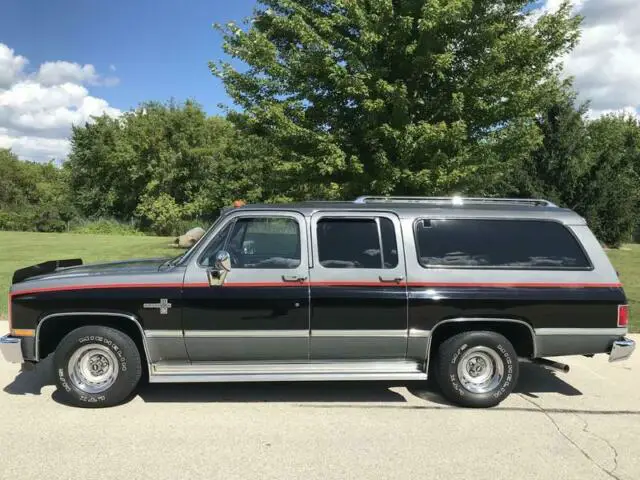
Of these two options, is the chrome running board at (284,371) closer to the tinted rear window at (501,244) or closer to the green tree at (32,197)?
the tinted rear window at (501,244)

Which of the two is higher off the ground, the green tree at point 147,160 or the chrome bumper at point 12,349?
the green tree at point 147,160

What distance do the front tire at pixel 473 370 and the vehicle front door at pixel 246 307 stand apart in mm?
1289

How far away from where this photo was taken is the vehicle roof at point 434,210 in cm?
538

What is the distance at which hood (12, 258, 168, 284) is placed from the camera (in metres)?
5.20

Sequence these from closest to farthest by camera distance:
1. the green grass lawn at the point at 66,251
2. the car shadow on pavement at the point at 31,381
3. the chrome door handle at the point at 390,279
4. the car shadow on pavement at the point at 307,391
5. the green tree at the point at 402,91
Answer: the chrome door handle at the point at 390,279
the car shadow on pavement at the point at 307,391
the car shadow on pavement at the point at 31,381
the green tree at the point at 402,91
the green grass lawn at the point at 66,251

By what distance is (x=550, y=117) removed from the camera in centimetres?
2273

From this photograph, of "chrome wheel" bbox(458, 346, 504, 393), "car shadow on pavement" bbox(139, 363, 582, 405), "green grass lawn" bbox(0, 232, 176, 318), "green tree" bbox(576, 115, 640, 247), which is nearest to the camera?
"chrome wheel" bbox(458, 346, 504, 393)

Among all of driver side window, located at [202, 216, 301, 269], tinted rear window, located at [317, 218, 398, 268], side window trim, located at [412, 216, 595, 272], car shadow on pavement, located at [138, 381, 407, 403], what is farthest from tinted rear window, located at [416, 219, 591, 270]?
car shadow on pavement, located at [138, 381, 407, 403]

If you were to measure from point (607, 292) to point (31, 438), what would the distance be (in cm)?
498

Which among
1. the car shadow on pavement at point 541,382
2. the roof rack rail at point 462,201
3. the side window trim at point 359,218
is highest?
the roof rack rail at point 462,201

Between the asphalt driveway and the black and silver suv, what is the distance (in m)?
0.32

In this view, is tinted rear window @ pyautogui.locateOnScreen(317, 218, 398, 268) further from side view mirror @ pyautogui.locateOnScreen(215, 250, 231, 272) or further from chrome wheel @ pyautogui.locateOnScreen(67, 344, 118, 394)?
chrome wheel @ pyautogui.locateOnScreen(67, 344, 118, 394)

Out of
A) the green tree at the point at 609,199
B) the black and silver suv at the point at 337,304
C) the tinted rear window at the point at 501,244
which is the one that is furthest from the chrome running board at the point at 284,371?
the green tree at the point at 609,199

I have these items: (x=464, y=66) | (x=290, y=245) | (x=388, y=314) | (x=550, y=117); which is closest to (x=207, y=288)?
(x=290, y=245)
